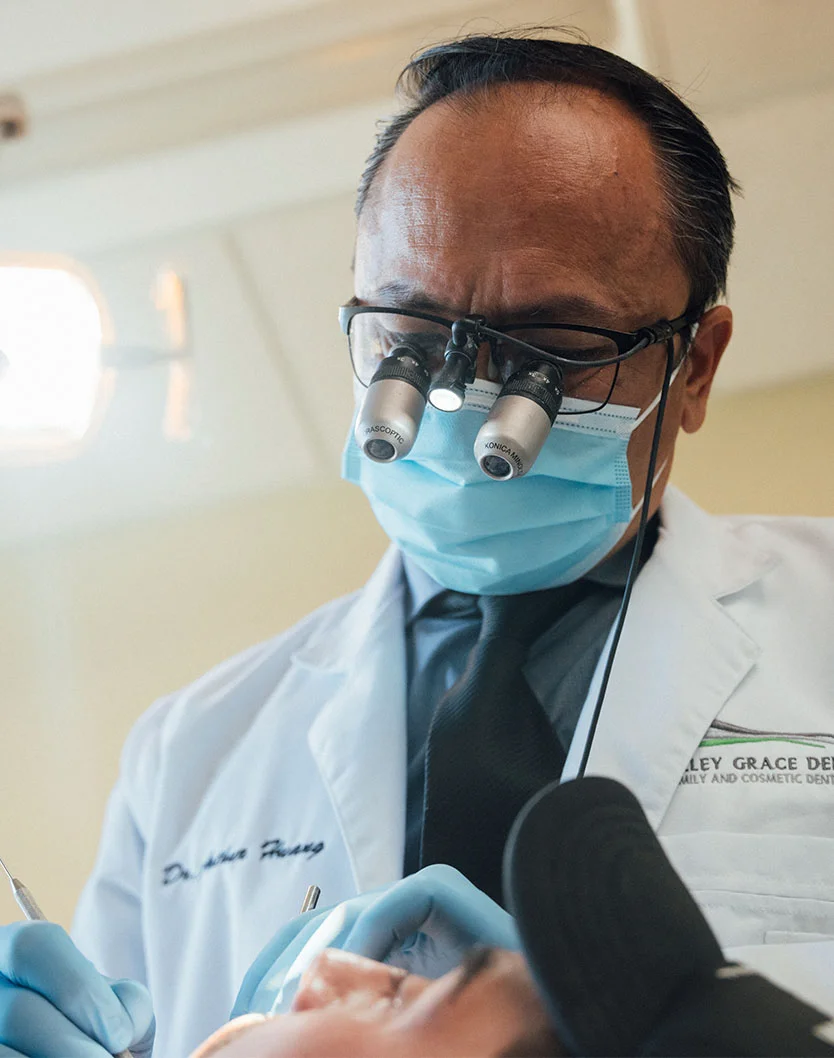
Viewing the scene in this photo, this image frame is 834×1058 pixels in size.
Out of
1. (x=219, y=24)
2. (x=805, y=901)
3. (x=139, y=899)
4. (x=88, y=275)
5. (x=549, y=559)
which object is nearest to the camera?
(x=805, y=901)

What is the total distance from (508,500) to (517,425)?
0.64 ft

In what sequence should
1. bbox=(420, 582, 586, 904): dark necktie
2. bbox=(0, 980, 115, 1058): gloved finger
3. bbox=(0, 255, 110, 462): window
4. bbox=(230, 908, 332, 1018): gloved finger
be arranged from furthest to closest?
bbox=(0, 255, 110, 462): window
bbox=(420, 582, 586, 904): dark necktie
bbox=(0, 980, 115, 1058): gloved finger
bbox=(230, 908, 332, 1018): gloved finger

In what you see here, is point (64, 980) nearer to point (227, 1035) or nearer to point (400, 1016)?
point (227, 1035)

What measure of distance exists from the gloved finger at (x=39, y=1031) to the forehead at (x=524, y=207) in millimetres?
806

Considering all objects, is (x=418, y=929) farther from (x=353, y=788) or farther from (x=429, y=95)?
(x=429, y=95)

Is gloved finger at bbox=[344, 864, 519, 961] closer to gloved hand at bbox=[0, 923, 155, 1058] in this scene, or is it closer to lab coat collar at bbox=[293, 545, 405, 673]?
gloved hand at bbox=[0, 923, 155, 1058]

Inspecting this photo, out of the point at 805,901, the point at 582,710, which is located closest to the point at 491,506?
the point at 582,710

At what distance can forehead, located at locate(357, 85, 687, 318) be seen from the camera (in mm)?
1225

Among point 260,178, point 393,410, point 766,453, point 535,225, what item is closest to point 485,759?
point 393,410

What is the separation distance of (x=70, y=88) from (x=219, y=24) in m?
0.35

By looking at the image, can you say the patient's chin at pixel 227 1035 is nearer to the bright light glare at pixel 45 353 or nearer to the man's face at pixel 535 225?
the man's face at pixel 535 225

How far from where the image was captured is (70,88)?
7.09 ft

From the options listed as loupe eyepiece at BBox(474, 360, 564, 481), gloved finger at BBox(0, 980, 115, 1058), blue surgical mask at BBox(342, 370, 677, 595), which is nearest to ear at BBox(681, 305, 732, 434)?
blue surgical mask at BBox(342, 370, 677, 595)

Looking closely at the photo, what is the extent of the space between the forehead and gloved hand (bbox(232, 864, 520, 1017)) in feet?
2.38
